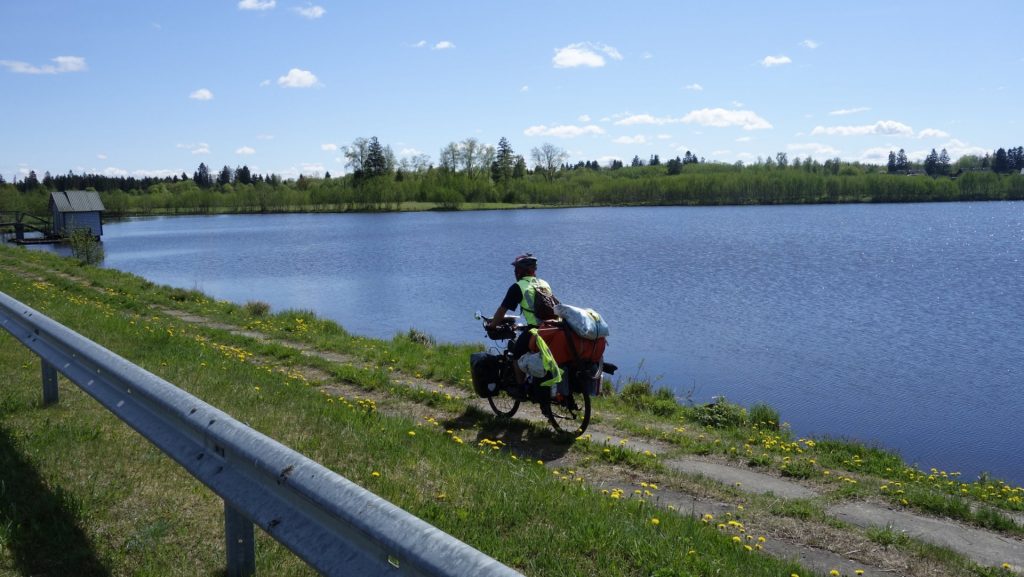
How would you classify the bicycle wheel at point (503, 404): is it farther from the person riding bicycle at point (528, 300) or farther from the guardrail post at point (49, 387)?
the guardrail post at point (49, 387)

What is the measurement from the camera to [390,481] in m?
5.38

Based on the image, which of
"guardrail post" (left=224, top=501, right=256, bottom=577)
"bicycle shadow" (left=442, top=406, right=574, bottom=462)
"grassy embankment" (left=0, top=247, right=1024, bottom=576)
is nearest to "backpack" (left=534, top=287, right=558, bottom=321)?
"bicycle shadow" (left=442, top=406, right=574, bottom=462)

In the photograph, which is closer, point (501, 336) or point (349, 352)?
point (501, 336)

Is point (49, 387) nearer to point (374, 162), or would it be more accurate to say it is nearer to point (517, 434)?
point (517, 434)

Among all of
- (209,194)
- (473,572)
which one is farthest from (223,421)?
(209,194)

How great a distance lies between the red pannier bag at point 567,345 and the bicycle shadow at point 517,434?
35.1 inches

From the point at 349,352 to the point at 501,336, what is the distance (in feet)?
16.8

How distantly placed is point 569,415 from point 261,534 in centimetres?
618

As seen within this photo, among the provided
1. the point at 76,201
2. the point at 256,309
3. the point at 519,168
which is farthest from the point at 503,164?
the point at 256,309

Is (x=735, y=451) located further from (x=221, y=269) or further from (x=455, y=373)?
(x=221, y=269)

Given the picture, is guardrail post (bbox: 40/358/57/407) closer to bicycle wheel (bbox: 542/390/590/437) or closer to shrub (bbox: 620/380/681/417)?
bicycle wheel (bbox: 542/390/590/437)

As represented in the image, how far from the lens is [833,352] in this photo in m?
19.5

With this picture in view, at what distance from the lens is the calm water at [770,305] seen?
1498cm

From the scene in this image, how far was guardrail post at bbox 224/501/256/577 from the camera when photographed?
343 centimetres
